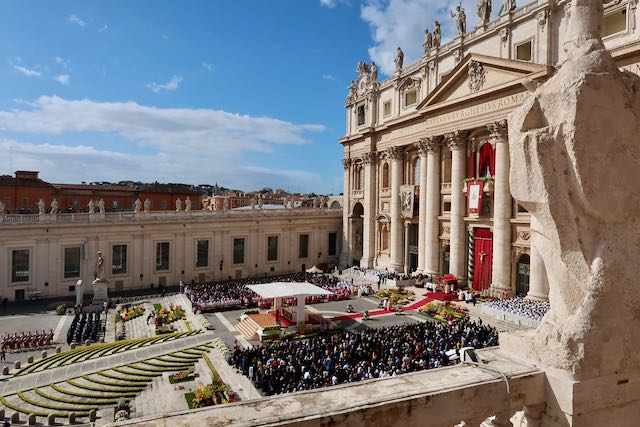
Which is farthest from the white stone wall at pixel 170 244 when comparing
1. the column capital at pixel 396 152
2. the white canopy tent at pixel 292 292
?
the white canopy tent at pixel 292 292

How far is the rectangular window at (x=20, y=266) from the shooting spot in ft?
113

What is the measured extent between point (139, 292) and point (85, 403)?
2380 centimetres

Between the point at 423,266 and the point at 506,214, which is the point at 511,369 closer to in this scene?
the point at 506,214

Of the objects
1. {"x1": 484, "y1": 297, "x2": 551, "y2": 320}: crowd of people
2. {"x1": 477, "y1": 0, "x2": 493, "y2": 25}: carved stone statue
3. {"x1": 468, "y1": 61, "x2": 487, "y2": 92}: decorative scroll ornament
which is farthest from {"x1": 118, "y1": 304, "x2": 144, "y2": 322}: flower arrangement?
{"x1": 477, "y1": 0, "x2": 493, "y2": 25}: carved stone statue

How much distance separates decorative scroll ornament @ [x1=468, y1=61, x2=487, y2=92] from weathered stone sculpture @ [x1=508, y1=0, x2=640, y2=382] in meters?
28.9

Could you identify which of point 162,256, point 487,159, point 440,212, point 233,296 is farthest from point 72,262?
point 487,159

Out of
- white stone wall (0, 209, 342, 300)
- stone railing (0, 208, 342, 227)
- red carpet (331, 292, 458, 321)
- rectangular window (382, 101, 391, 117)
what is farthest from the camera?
rectangular window (382, 101, 391, 117)

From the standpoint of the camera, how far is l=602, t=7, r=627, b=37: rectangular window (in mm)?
25297

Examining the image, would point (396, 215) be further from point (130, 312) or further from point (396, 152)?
point (130, 312)

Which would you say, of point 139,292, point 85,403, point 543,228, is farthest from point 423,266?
point 543,228

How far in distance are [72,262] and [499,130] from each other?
3705 cm

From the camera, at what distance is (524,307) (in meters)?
25.4

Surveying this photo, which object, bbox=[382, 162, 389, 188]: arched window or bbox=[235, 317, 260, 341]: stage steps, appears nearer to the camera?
bbox=[235, 317, 260, 341]: stage steps

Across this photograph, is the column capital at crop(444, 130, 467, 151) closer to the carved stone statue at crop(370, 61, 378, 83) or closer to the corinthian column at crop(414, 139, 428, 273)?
the corinthian column at crop(414, 139, 428, 273)
